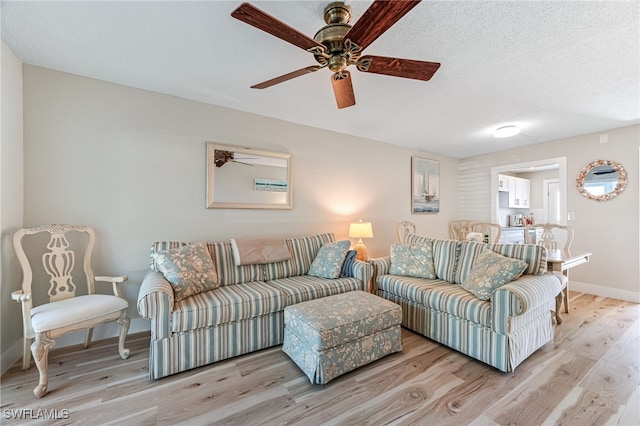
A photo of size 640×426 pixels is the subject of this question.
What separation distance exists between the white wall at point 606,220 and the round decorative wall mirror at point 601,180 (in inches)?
2.3

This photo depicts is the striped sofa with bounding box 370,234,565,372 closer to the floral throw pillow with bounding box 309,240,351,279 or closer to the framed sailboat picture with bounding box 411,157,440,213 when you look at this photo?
the floral throw pillow with bounding box 309,240,351,279

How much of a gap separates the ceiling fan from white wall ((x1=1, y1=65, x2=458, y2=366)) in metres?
1.38

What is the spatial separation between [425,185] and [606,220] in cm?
248

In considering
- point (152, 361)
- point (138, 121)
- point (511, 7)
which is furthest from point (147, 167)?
point (511, 7)

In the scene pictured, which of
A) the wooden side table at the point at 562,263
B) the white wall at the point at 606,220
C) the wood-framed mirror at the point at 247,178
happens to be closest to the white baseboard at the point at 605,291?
the white wall at the point at 606,220

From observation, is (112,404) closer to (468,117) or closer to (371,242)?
(371,242)

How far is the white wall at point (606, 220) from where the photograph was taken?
353 cm

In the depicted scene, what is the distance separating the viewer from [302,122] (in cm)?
353

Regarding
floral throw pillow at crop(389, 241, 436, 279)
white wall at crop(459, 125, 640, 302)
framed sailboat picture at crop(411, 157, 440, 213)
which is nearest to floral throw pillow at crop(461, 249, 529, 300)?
floral throw pillow at crop(389, 241, 436, 279)

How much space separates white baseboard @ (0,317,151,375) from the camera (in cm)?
198

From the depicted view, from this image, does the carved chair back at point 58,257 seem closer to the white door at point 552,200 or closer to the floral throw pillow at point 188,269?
the floral throw pillow at point 188,269

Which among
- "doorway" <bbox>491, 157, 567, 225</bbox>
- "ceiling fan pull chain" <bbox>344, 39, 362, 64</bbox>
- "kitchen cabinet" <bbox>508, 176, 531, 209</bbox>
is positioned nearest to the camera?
"ceiling fan pull chain" <bbox>344, 39, 362, 64</bbox>

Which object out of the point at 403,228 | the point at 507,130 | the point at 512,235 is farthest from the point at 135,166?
the point at 512,235

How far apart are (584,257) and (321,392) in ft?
10.8
